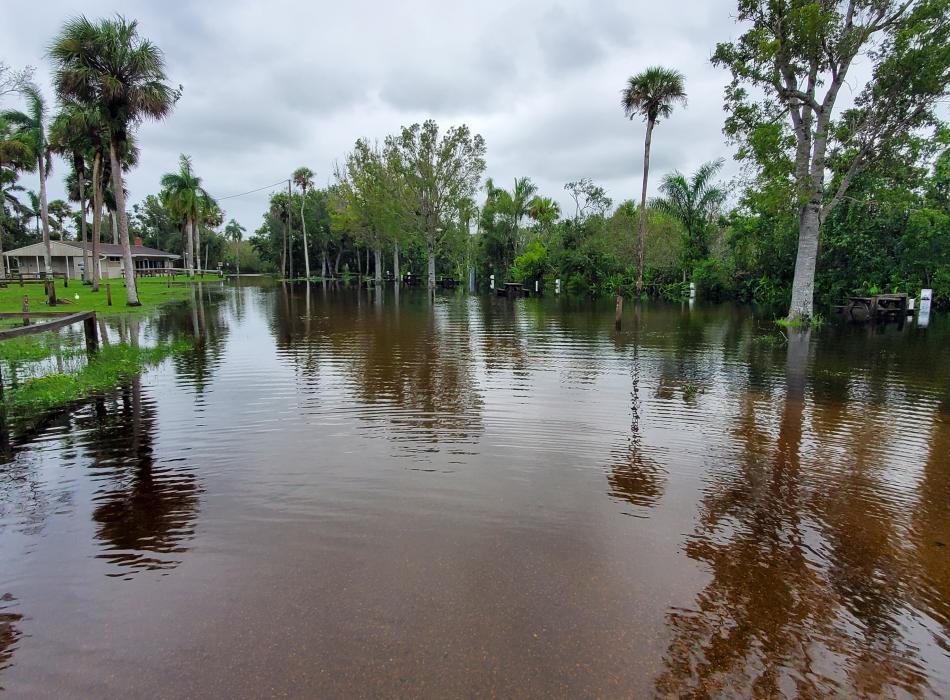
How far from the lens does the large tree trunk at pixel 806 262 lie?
19625mm

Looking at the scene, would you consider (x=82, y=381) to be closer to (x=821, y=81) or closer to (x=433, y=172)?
(x=821, y=81)

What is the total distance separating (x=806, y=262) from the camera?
19953 mm

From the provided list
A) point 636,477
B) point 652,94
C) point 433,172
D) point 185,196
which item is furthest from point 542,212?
point 636,477

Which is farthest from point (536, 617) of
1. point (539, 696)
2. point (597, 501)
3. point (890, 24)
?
point (890, 24)

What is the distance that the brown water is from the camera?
308 cm

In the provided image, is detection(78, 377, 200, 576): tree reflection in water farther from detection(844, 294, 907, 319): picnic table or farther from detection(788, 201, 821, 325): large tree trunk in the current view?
detection(844, 294, 907, 319): picnic table

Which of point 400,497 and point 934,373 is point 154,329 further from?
point 934,373

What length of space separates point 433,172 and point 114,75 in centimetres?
2789

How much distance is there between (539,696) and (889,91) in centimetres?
2338

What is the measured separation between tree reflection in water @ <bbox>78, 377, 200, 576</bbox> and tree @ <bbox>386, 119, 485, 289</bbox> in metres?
40.6

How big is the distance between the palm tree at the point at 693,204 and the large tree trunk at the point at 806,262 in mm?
20352

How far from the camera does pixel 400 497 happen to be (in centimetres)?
529

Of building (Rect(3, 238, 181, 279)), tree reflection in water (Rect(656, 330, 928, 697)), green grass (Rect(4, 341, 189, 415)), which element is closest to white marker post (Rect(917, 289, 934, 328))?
tree reflection in water (Rect(656, 330, 928, 697))

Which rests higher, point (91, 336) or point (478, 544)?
point (91, 336)
